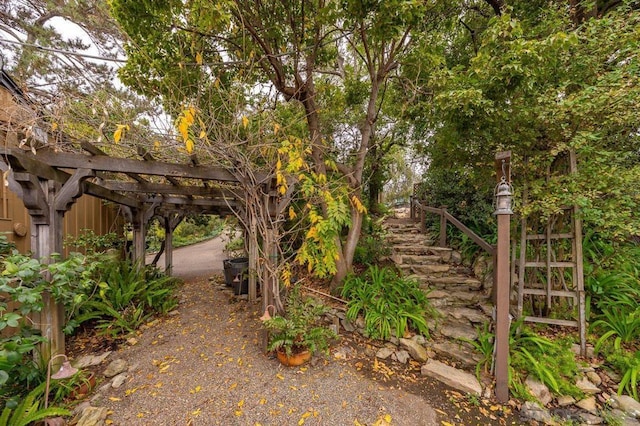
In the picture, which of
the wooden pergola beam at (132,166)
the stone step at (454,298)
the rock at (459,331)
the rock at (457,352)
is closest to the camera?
the wooden pergola beam at (132,166)

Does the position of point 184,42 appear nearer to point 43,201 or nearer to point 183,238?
point 43,201

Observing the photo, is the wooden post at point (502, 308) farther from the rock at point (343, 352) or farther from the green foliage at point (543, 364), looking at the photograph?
the rock at point (343, 352)

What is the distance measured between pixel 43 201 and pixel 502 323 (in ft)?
15.1

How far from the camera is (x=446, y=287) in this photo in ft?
13.4

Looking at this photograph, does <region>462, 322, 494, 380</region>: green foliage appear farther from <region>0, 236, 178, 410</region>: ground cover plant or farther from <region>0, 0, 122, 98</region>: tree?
<region>0, 0, 122, 98</region>: tree

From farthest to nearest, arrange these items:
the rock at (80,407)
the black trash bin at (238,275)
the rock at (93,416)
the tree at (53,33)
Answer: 1. the black trash bin at (238,275)
2. the tree at (53,33)
3. the rock at (80,407)
4. the rock at (93,416)

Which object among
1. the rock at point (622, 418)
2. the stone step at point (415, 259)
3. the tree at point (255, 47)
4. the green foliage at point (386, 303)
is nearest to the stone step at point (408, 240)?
the stone step at point (415, 259)

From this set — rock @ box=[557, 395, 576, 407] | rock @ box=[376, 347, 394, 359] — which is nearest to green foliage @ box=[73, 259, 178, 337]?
rock @ box=[376, 347, 394, 359]

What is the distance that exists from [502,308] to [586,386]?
990mm

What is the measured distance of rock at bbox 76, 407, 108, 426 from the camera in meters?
1.96

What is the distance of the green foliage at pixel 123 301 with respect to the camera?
3361 millimetres

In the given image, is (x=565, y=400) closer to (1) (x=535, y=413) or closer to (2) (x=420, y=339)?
(1) (x=535, y=413)

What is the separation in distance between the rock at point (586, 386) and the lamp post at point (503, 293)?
2.17 ft

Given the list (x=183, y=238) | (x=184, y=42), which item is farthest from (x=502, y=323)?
(x=183, y=238)
